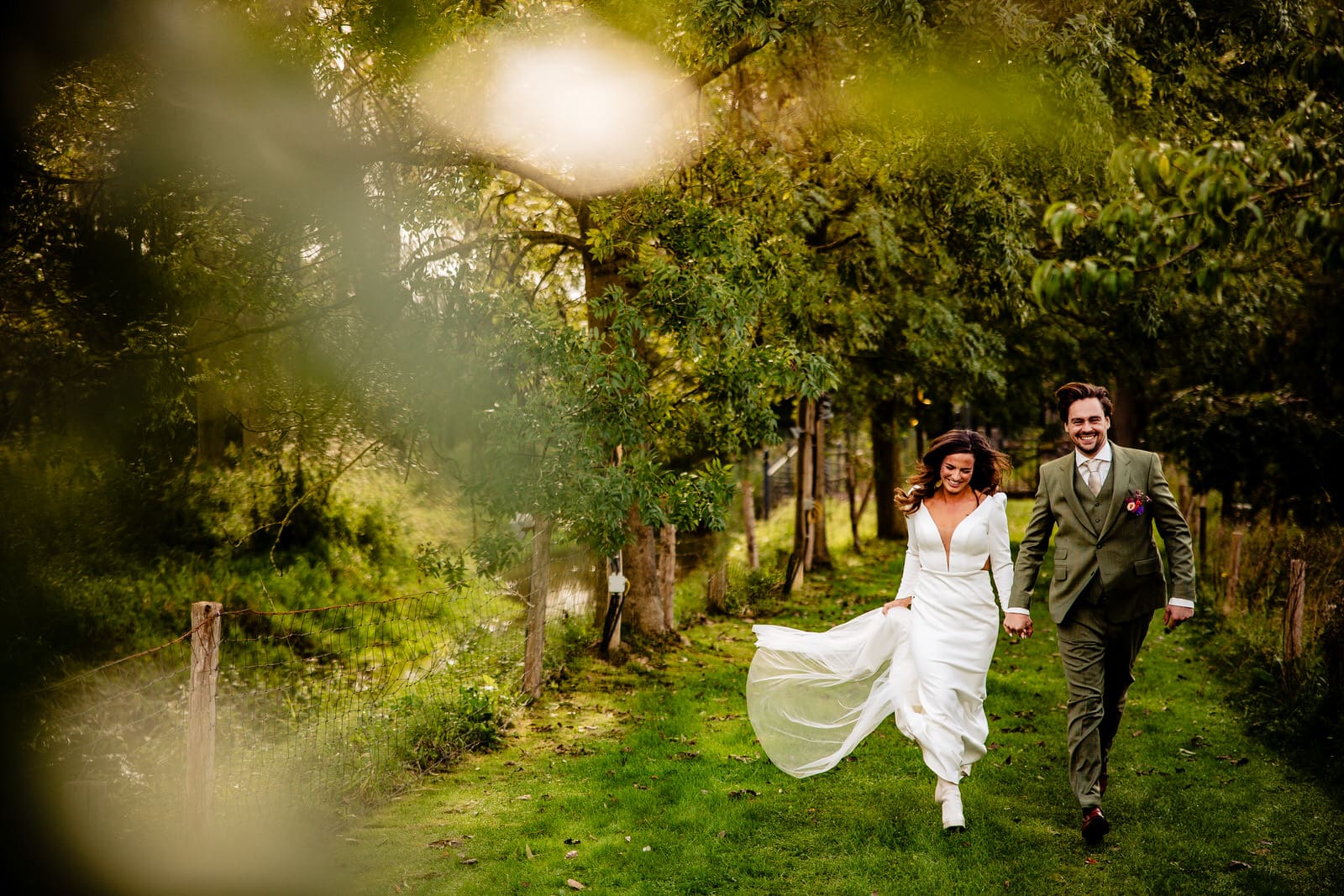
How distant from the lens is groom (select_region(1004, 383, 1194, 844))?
5668mm

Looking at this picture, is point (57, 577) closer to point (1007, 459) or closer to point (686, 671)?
point (686, 671)

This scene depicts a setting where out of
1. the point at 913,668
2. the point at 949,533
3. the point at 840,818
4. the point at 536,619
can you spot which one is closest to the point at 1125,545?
the point at 949,533

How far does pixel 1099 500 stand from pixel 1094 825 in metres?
1.83

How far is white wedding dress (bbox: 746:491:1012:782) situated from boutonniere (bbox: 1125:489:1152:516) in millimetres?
691

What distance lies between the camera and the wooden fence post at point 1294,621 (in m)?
8.74

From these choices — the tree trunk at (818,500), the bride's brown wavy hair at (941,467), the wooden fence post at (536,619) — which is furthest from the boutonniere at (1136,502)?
the tree trunk at (818,500)

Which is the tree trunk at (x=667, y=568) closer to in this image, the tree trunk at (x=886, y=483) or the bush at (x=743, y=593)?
the bush at (x=743, y=593)

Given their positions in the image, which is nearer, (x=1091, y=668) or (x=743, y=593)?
(x=1091, y=668)

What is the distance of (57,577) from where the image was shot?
1017 cm

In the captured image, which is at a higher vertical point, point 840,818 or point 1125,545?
point 1125,545

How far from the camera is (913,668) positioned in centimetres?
624

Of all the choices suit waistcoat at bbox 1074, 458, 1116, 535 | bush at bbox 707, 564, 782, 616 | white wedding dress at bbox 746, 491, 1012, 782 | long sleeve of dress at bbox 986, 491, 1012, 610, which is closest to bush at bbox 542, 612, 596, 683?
bush at bbox 707, 564, 782, 616

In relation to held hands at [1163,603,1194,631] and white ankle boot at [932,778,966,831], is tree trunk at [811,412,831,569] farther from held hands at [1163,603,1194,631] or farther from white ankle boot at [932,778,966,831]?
held hands at [1163,603,1194,631]

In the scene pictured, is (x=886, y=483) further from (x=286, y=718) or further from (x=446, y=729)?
(x=446, y=729)
